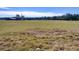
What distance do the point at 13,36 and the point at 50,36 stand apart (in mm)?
383

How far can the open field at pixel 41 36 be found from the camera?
68.3 inches

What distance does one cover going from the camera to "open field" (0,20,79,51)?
5.69ft

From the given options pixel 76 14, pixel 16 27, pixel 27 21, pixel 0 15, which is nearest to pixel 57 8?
pixel 76 14

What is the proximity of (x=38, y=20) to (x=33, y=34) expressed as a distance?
0.51ft

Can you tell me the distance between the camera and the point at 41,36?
1746 mm
